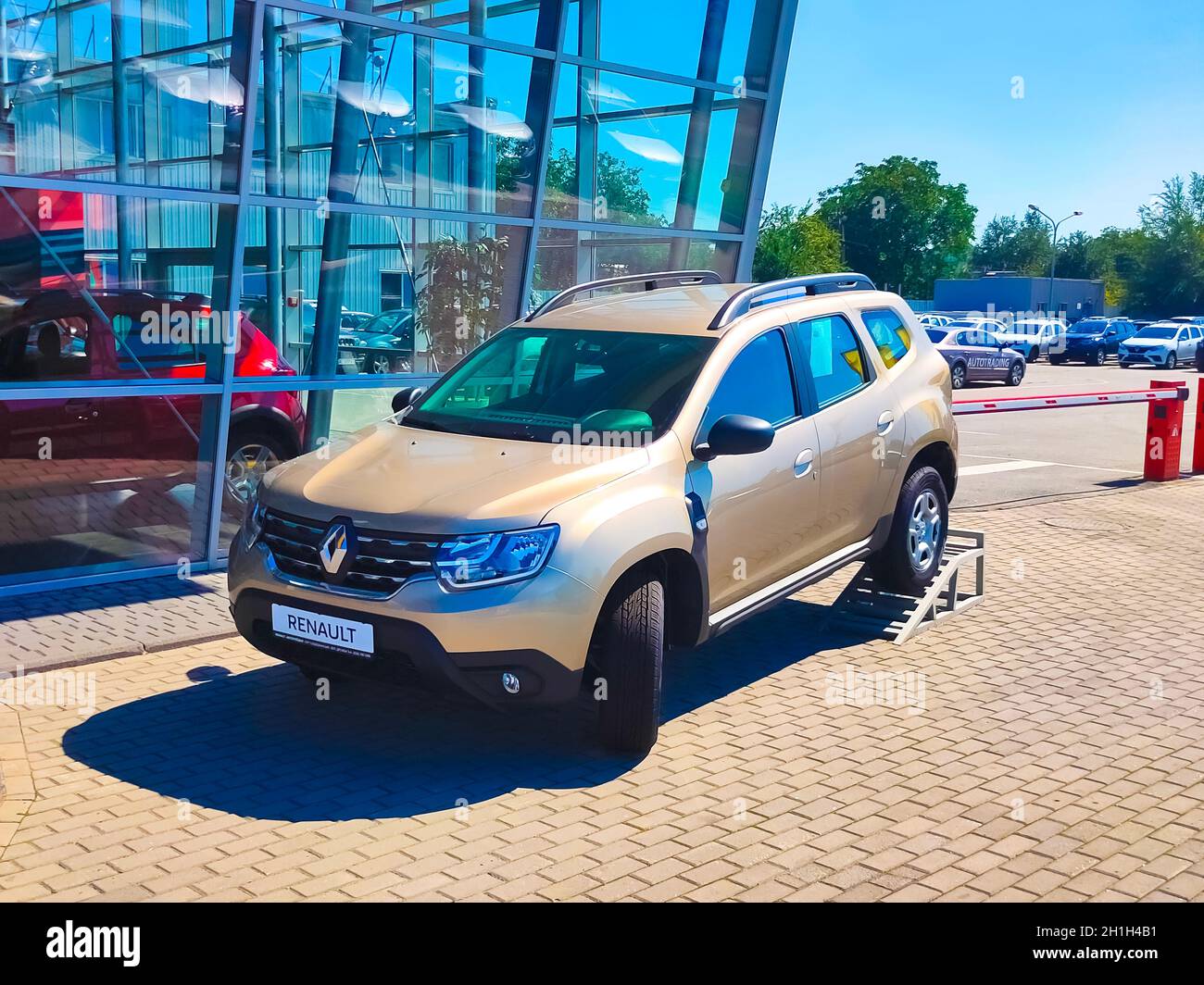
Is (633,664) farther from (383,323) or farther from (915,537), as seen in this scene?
(383,323)

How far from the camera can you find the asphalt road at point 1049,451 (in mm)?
14328

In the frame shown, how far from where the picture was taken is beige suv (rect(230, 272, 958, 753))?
507 cm

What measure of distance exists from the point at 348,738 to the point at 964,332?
99.1 feet

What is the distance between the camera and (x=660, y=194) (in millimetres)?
12508

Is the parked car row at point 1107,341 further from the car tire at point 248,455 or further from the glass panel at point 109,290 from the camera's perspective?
the glass panel at point 109,290

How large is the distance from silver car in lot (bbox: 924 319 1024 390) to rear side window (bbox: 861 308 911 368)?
25637 mm

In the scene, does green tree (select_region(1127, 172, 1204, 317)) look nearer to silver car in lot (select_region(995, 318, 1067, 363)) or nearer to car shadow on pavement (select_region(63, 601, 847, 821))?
silver car in lot (select_region(995, 318, 1067, 363))

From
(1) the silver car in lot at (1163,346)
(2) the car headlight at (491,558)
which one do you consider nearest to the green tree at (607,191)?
(2) the car headlight at (491,558)

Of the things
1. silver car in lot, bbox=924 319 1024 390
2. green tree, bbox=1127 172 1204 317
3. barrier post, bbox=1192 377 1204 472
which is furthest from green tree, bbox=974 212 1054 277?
barrier post, bbox=1192 377 1204 472

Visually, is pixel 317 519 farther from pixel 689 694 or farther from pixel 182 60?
pixel 182 60

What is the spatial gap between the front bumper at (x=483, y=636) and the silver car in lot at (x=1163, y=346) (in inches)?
1635
